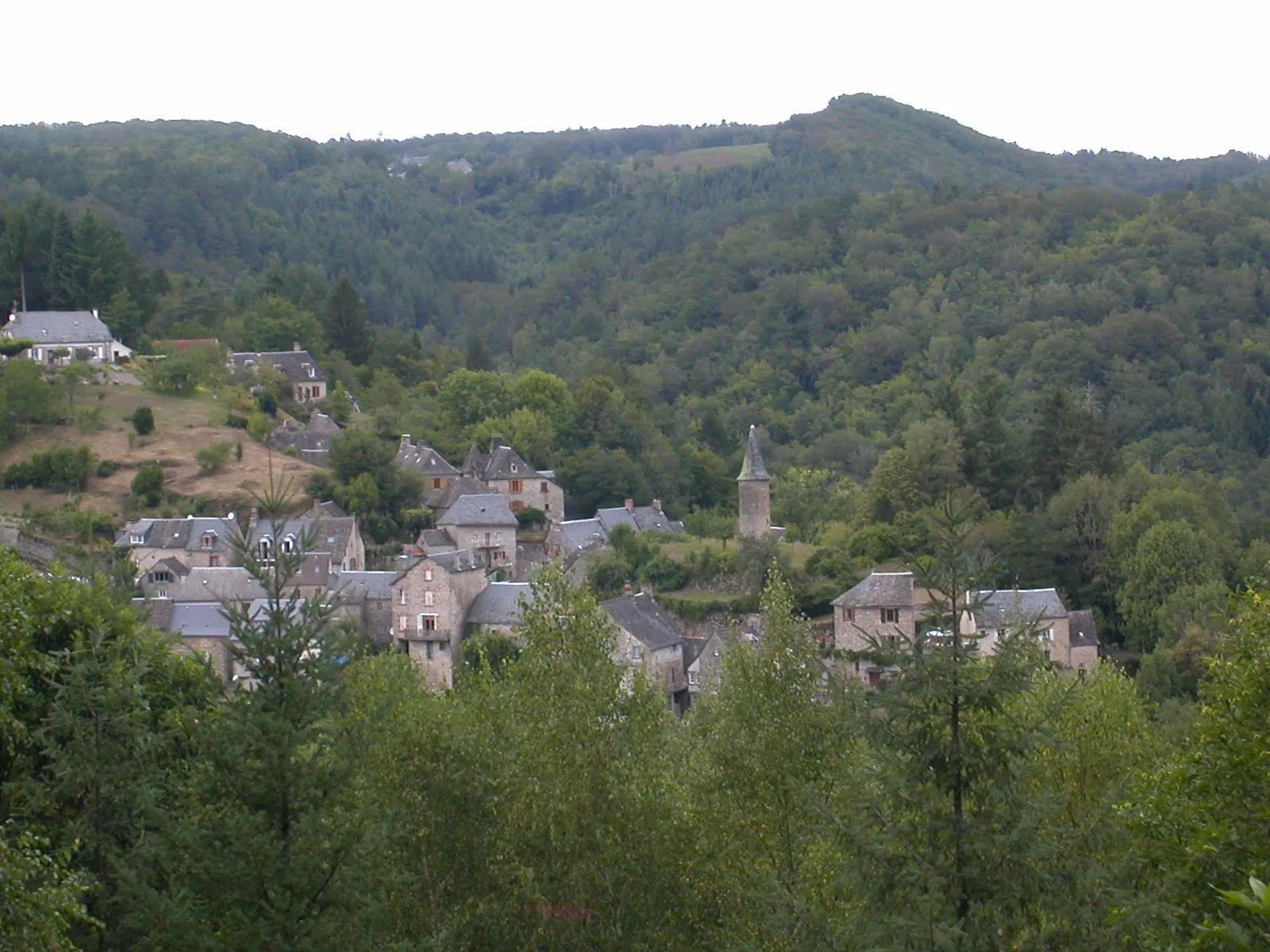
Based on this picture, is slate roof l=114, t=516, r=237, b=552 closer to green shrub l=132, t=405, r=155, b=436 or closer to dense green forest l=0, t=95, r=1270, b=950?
dense green forest l=0, t=95, r=1270, b=950

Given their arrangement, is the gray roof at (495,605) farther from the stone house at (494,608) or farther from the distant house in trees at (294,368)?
the distant house in trees at (294,368)

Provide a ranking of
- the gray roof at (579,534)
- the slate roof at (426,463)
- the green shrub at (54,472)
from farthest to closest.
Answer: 1. the slate roof at (426,463)
2. the green shrub at (54,472)
3. the gray roof at (579,534)

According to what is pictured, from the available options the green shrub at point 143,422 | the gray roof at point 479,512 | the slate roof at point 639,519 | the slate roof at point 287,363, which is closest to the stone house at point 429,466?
the gray roof at point 479,512

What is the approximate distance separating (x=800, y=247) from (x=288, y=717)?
115032 millimetres

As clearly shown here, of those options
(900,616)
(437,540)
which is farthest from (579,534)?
(900,616)

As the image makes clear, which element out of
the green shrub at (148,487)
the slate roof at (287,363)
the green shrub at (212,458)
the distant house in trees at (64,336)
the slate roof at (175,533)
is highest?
the distant house in trees at (64,336)

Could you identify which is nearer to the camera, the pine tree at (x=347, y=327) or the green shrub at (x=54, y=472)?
the green shrub at (x=54, y=472)

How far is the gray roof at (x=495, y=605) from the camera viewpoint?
4728 cm

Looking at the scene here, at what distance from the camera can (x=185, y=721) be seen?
18469 mm

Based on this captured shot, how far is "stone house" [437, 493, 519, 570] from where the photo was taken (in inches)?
2170

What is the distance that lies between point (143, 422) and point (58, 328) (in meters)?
10.4

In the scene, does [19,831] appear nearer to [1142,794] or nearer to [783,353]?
[1142,794]

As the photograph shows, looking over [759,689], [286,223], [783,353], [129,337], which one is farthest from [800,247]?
[759,689]

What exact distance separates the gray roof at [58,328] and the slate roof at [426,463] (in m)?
15.6
